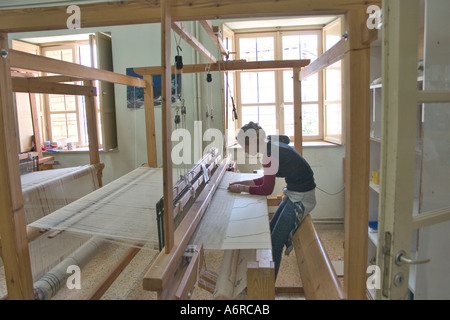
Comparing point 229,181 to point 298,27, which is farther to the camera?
point 298,27

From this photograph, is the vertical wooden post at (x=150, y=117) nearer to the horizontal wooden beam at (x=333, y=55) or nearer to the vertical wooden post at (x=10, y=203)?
the horizontal wooden beam at (x=333, y=55)

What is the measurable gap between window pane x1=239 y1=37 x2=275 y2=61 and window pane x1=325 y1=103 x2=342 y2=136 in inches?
35.2

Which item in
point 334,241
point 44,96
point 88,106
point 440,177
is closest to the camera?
point 440,177

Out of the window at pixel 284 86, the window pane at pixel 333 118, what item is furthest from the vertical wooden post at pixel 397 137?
the window at pixel 284 86

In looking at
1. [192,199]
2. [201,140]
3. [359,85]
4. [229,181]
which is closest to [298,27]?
[201,140]

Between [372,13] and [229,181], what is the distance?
63.7 inches

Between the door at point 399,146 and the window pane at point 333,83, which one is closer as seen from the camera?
the door at point 399,146

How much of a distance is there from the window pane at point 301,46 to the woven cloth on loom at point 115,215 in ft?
8.13

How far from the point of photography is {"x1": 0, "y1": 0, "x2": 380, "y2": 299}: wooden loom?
1.05m

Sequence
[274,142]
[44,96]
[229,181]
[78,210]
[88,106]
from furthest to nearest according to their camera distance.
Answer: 1. [44,96]
2. [88,106]
3. [229,181]
4. [274,142]
5. [78,210]

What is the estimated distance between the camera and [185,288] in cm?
113

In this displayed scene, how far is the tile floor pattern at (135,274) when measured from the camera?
247cm

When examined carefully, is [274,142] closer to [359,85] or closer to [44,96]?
[359,85]
